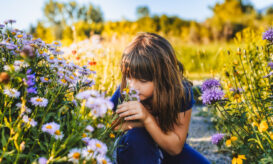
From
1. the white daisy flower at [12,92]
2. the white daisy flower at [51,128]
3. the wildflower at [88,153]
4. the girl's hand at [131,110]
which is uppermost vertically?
the white daisy flower at [12,92]

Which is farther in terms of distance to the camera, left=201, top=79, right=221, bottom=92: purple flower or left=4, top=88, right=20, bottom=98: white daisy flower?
left=201, top=79, right=221, bottom=92: purple flower

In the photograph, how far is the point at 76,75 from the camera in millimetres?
1426

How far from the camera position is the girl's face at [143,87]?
1638 millimetres

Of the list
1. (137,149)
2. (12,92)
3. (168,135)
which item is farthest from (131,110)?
(12,92)

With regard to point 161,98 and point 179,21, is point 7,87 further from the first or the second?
point 179,21

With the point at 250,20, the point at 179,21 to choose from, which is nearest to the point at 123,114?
the point at 250,20

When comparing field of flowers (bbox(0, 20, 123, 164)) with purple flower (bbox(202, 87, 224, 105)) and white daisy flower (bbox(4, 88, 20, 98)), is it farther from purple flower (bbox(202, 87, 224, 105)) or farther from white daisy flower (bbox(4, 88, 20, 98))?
purple flower (bbox(202, 87, 224, 105))

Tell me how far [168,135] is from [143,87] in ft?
1.22

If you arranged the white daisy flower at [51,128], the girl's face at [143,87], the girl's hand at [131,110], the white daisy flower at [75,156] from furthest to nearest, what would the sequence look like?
the girl's face at [143,87], the girl's hand at [131,110], the white daisy flower at [51,128], the white daisy flower at [75,156]

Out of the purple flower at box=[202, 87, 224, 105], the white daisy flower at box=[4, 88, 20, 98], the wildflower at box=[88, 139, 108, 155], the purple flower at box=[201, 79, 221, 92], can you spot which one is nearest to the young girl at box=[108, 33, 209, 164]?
the purple flower at box=[201, 79, 221, 92]

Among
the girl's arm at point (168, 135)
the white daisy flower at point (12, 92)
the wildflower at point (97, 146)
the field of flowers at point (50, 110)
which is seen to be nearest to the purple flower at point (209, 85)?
the field of flowers at point (50, 110)

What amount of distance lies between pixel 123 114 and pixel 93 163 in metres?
0.42

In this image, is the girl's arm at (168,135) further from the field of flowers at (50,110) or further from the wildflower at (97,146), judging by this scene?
the wildflower at (97,146)

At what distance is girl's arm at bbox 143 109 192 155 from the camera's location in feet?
5.01
